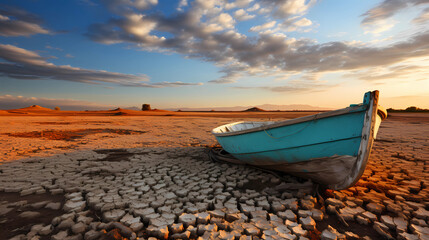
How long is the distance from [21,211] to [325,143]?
4.44 metres

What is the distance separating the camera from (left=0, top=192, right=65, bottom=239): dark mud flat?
2.34 meters

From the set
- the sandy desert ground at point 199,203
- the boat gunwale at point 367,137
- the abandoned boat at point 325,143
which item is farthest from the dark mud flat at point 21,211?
the boat gunwale at point 367,137

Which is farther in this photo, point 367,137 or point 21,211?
point 21,211

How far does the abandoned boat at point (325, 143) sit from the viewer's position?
8.55 ft

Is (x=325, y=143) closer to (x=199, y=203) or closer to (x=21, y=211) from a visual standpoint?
(x=199, y=203)

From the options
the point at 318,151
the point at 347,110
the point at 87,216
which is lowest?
the point at 87,216

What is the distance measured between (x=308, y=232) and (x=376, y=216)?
3.56ft

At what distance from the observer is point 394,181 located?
378 centimetres

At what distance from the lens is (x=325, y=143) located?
288 cm

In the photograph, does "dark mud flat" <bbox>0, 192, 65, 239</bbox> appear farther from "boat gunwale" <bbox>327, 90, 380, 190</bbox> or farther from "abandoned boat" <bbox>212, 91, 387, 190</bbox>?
"boat gunwale" <bbox>327, 90, 380, 190</bbox>

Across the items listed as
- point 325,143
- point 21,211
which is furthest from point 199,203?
point 21,211

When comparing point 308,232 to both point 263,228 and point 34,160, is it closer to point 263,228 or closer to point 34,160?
point 263,228

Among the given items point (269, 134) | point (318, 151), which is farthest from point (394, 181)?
point (269, 134)

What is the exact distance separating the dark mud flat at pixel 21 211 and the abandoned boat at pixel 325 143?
3.21 m
